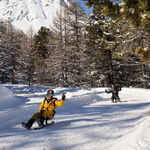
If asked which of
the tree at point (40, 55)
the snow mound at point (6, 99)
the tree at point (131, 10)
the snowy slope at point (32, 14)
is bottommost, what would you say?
the snow mound at point (6, 99)

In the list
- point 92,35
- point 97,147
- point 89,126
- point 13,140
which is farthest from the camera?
point 92,35

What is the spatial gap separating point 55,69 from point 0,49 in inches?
560

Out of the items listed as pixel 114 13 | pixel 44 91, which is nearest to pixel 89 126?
pixel 114 13

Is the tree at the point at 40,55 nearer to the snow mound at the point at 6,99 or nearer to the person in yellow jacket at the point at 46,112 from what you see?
the snow mound at the point at 6,99

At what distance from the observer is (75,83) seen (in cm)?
2738

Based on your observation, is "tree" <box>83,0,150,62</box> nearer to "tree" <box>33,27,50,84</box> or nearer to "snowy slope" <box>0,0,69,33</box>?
"tree" <box>33,27,50,84</box>

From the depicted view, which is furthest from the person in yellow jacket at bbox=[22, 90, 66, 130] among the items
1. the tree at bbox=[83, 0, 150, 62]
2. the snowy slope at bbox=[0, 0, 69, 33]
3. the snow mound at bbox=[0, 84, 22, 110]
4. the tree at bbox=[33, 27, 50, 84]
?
the snowy slope at bbox=[0, 0, 69, 33]

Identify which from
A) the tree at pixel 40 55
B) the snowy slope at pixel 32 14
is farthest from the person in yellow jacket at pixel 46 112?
the snowy slope at pixel 32 14

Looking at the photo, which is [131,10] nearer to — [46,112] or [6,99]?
[46,112]

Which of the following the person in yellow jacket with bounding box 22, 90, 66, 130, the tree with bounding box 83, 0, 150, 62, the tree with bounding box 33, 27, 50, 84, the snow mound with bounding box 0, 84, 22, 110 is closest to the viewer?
the tree with bounding box 83, 0, 150, 62

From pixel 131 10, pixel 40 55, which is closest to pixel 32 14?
pixel 40 55

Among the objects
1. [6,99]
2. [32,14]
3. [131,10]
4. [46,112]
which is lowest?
[6,99]

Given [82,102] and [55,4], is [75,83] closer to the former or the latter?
[82,102]

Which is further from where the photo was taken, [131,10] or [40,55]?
[40,55]
